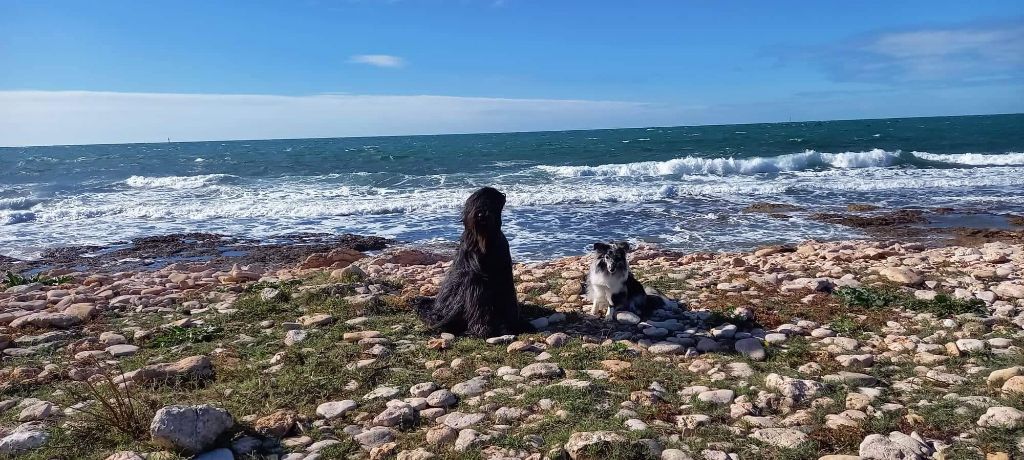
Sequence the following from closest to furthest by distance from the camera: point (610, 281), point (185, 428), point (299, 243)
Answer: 1. point (185, 428)
2. point (610, 281)
3. point (299, 243)

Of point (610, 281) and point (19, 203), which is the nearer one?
point (610, 281)

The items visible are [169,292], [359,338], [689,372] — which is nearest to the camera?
[689,372]

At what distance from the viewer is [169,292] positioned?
9078 mm

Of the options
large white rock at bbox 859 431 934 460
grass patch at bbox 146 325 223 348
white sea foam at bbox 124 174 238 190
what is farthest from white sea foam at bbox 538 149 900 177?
large white rock at bbox 859 431 934 460

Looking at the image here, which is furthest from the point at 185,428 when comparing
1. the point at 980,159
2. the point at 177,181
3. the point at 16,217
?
the point at 980,159

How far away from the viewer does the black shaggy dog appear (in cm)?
618

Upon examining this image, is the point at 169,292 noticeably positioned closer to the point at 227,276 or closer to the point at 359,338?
the point at 227,276

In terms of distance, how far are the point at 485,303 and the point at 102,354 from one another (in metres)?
3.53

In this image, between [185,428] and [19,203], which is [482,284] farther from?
[19,203]

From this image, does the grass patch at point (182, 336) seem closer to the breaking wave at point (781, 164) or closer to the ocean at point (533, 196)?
the ocean at point (533, 196)

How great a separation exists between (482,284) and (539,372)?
1.29 m

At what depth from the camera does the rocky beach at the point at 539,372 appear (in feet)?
12.8

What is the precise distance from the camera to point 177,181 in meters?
36.2

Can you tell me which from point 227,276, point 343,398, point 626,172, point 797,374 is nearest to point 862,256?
point 797,374
